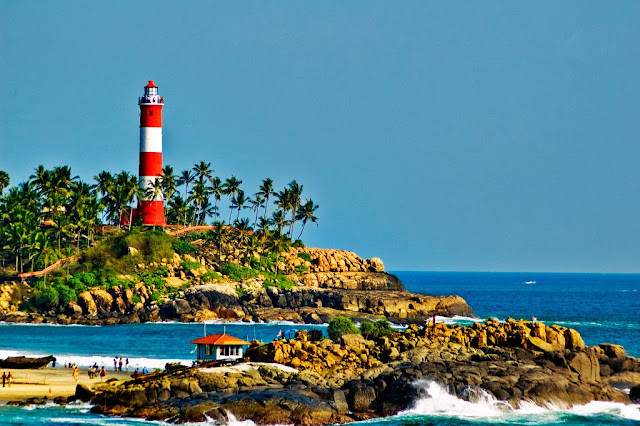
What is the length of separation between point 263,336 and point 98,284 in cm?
2531

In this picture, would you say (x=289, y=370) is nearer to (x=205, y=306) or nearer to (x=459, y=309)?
(x=205, y=306)

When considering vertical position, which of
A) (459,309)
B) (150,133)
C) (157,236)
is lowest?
(459,309)

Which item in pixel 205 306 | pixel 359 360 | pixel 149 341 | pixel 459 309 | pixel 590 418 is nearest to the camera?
pixel 590 418

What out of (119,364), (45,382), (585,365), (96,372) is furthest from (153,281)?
(585,365)

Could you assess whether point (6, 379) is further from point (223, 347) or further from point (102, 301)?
point (102, 301)

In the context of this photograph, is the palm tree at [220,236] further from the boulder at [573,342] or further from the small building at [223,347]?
the boulder at [573,342]

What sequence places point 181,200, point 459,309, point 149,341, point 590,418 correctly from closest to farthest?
point 590,418, point 149,341, point 459,309, point 181,200

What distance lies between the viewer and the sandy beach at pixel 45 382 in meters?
59.6

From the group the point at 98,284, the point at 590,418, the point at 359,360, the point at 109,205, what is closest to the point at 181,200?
the point at 109,205

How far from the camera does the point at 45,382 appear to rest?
6394 cm

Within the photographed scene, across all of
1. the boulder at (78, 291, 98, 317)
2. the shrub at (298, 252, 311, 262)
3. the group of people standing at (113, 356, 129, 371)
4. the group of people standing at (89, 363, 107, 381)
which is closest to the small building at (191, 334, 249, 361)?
the group of people standing at (89, 363, 107, 381)

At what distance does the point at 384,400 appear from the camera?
55.3 metres

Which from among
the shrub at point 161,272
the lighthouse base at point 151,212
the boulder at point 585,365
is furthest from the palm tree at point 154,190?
the boulder at point 585,365

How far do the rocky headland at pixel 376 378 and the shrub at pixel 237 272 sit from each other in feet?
169
